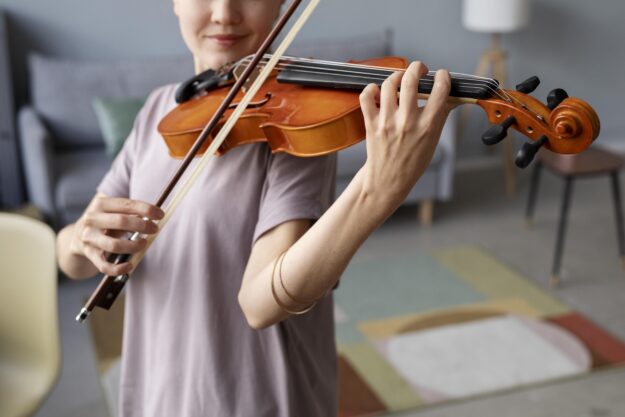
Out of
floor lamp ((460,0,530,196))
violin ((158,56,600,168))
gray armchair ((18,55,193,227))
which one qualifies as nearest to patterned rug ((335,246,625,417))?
floor lamp ((460,0,530,196))

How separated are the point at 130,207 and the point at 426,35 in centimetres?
392

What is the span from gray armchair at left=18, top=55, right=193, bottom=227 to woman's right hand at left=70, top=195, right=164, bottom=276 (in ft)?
8.60

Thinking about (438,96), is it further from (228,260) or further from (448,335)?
(448,335)

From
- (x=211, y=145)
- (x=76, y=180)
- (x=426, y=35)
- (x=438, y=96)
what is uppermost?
(x=438, y=96)

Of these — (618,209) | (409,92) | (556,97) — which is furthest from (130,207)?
(618,209)

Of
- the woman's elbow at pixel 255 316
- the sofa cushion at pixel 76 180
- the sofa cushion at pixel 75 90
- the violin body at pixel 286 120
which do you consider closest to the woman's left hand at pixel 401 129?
the violin body at pixel 286 120

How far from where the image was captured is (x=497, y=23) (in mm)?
4309

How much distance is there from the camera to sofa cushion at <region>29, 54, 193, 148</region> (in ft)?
12.6

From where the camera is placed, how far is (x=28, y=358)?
1.78 m

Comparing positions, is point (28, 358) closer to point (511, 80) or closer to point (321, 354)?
point (321, 354)

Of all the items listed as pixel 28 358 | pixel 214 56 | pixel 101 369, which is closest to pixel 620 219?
pixel 101 369

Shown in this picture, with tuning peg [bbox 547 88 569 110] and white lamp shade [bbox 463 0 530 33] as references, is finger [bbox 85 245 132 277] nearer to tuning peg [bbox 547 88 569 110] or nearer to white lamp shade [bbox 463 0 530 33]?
tuning peg [bbox 547 88 569 110]

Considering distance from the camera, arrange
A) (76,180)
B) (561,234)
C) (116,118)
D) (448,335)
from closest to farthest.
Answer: (448,335), (561,234), (76,180), (116,118)

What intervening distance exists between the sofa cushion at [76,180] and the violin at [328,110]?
2.42m
